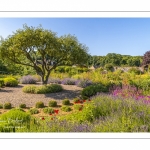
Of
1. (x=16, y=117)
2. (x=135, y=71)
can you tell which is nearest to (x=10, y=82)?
(x=16, y=117)

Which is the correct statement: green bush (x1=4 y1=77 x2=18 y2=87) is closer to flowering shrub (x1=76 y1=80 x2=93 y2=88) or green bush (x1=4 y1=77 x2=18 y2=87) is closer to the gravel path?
the gravel path

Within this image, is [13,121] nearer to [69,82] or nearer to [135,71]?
[69,82]

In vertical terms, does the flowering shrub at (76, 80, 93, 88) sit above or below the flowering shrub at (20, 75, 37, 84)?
below

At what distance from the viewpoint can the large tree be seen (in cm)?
1045

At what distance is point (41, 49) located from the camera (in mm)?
11258

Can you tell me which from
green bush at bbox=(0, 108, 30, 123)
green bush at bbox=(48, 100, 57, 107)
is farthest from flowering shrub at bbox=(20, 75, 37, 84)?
green bush at bbox=(0, 108, 30, 123)

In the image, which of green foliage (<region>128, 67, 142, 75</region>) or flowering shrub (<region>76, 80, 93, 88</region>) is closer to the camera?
flowering shrub (<region>76, 80, 93, 88</region>)

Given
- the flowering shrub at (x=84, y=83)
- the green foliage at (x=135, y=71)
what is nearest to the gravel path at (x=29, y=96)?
the flowering shrub at (x=84, y=83)

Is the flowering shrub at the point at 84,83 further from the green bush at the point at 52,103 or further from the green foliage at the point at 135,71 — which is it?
the green bush at the point at 52,103

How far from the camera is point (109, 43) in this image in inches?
281
